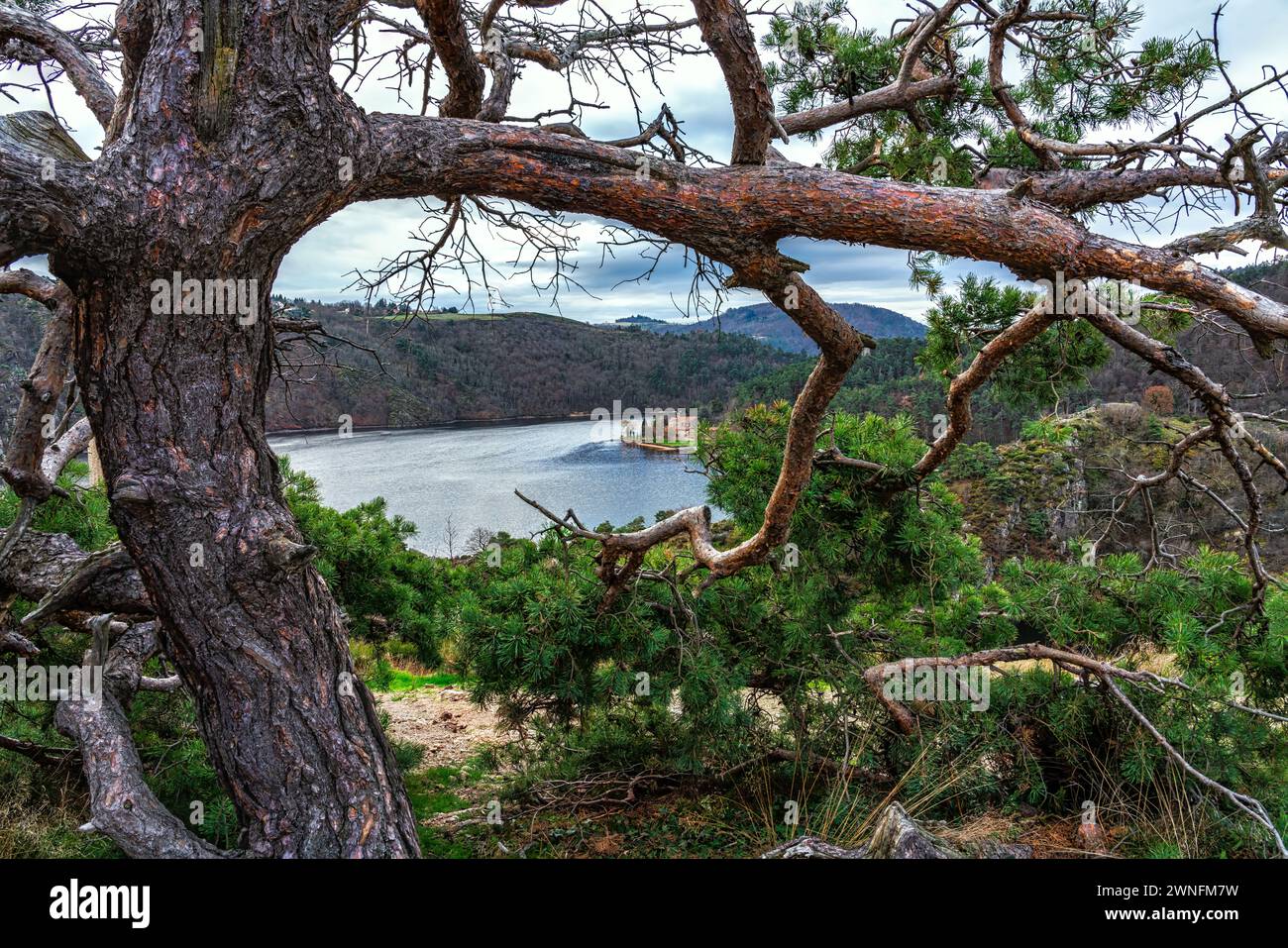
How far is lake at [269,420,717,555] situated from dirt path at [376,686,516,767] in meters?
3.84

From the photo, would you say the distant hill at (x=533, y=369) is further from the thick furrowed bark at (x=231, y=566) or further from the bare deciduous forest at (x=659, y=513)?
the thick furrowed bark at (x=231, y=566)

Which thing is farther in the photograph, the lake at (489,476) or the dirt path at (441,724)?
the lake at (489,476)

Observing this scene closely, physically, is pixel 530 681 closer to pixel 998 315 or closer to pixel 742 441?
pixel 742 441

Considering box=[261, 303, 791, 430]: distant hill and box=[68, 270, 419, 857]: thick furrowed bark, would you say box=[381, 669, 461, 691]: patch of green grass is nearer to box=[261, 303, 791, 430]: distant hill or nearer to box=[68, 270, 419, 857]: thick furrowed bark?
box=[68, 270, 419, 857]: thick furrowed bark

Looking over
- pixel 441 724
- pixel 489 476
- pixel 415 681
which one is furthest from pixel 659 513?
pixel 489 476

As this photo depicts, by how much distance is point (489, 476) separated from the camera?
16625 millimetres

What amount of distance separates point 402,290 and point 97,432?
168 cm

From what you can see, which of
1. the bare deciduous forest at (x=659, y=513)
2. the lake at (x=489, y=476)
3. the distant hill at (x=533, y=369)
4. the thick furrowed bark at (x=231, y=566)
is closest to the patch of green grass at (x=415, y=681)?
the lake at (x=489, y=476)

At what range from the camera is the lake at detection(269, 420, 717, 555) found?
13734 mm

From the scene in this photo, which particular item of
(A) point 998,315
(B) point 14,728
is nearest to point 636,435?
(A) point 998,315

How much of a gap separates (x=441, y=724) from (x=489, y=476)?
1070cm

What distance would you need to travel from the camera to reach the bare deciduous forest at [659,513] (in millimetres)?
1998

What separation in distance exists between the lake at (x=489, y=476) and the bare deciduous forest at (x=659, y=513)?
7.18 m

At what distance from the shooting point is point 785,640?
12.2 feet
